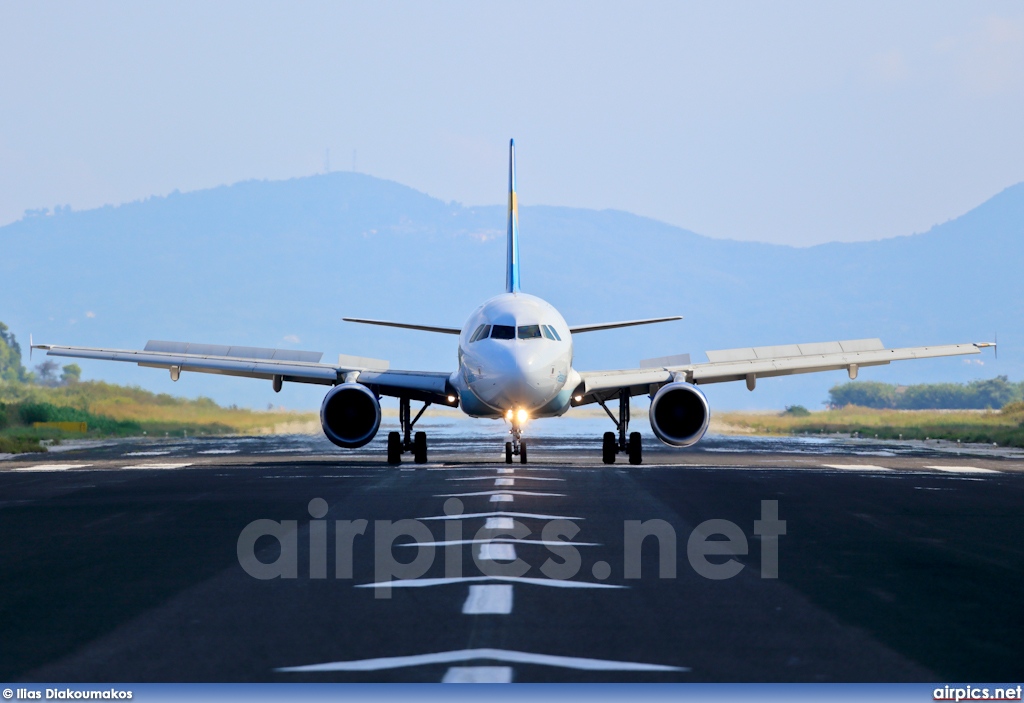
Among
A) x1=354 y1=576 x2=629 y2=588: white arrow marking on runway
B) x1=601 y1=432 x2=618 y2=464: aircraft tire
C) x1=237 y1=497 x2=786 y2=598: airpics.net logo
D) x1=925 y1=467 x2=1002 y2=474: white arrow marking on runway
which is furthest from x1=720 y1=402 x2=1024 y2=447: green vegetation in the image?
x1=354 y1=576 x2=629 y2=588: white arrow marking on runway

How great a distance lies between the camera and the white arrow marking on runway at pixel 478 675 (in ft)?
22.9

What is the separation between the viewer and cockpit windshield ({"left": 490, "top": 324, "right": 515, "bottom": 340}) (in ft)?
95.8

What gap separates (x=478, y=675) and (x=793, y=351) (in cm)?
3001

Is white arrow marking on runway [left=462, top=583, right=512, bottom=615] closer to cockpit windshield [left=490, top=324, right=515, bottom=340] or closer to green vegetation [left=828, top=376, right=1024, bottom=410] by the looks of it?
cockpit windshield [left=490, top=324, right=515, bottom=340]

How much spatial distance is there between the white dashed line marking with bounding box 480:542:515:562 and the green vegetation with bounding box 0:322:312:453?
43441 millimetres

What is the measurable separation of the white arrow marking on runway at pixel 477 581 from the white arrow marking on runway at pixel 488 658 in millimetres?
2741

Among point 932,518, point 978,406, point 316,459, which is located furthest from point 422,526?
point 978,406

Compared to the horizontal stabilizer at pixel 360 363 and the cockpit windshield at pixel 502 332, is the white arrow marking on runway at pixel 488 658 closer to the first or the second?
the cockpit windshield at pixel 502 332

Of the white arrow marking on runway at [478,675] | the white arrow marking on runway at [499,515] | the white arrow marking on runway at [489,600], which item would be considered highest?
the white arrow marking on runway at [499,515]

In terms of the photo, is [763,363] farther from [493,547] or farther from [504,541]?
[493,547]

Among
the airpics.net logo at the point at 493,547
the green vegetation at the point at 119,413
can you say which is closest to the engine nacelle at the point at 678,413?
the airpics.net logo at the point at 493,547

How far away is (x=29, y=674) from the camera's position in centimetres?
729

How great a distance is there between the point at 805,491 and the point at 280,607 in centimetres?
1371

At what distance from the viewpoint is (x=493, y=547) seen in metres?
13.0
